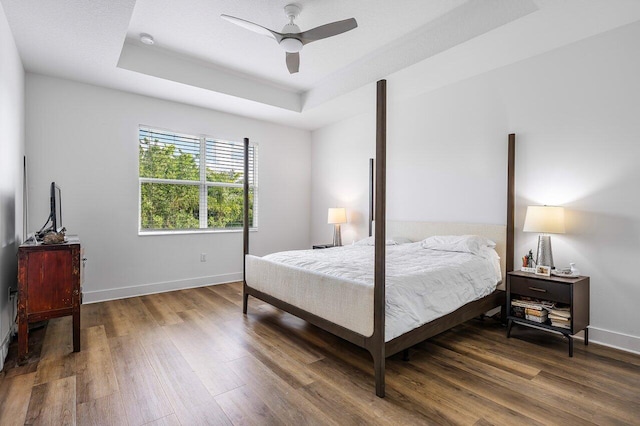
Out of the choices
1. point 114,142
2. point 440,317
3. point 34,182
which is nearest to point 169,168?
point 114,142

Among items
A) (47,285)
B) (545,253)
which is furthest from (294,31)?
(545,253)

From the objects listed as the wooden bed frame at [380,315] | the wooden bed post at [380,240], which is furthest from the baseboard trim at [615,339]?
the wooden bed post at [380,240]

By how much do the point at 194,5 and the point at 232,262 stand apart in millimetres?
3471

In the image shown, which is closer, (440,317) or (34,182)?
(440,317)

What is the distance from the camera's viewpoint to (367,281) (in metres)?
2.39

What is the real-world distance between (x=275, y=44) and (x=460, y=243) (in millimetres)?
2849

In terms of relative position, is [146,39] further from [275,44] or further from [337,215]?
[337,215]

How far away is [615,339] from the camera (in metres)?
2.79

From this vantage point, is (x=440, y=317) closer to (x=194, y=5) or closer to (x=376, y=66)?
(x=376, y=66)

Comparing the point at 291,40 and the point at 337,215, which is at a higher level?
the point at 291,40

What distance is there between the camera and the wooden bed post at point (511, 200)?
11.2 feet

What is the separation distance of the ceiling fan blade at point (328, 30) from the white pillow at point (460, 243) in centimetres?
231

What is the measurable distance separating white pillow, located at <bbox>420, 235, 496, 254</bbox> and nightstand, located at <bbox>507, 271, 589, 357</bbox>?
443 millimetres

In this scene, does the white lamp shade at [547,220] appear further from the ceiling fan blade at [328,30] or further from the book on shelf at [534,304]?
the ceiling fan blade at [328,30]
